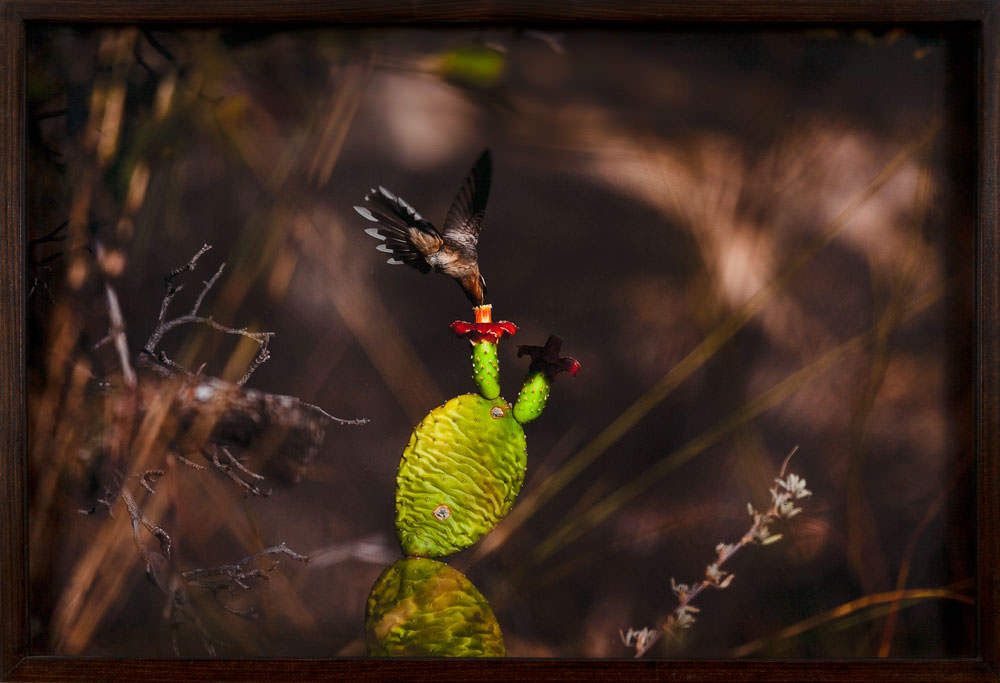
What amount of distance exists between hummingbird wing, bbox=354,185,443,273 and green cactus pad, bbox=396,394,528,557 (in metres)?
0.13

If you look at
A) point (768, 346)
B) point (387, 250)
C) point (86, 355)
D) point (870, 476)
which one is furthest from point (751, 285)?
point (86, 355)

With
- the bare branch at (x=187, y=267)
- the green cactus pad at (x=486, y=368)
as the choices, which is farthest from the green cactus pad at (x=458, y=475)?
the bare branch at (x=187, y=267)

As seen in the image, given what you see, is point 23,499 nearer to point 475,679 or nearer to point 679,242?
point 475,679

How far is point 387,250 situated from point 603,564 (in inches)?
12.8

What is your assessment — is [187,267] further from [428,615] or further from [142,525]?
[428,615]

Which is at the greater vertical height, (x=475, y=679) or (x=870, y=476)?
(x=870, y=476)

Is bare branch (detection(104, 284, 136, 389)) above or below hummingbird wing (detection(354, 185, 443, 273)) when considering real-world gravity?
below

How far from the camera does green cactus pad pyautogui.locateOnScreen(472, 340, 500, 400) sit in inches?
24.1

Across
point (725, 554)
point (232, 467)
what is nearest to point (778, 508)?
point (725, 554)

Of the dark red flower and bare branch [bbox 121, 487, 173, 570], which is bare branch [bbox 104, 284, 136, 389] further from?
the dark red flower

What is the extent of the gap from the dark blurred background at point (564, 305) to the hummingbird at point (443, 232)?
0.01m

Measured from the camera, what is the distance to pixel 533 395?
62 centimetres

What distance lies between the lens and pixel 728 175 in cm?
61

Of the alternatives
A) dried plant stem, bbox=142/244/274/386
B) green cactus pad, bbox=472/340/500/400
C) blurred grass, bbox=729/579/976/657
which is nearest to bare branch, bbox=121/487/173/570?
dried plant stem, bbox=142/244/274/386
